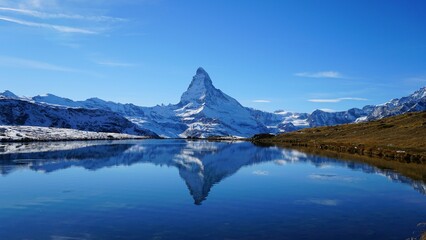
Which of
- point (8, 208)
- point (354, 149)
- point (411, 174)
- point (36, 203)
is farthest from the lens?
point (354, 149)

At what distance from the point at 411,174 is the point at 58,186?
50.4m

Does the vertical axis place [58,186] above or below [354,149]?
below

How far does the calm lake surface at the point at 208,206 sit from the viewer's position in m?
28.6

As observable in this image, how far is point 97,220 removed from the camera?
104 ft

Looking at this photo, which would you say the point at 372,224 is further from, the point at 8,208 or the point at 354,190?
the point at 8,208

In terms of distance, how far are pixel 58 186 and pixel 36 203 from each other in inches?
457

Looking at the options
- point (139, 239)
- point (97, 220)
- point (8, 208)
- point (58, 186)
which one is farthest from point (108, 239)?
point (58, 186)

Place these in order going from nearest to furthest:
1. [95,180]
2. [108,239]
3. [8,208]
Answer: [108,239], [8,208], [95,180]

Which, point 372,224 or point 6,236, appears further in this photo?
point 372,224

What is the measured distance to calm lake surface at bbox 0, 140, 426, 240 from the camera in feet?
94.0

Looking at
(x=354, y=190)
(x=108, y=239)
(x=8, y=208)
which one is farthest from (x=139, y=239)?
(x=354, y=190)

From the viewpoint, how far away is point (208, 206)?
1506 inches

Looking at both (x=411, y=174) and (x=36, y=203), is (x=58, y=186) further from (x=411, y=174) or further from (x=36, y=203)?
(x=411, y=174)

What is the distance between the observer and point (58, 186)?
50.4m
